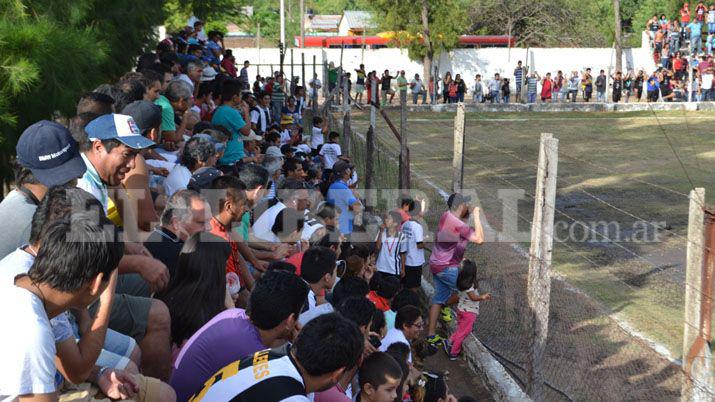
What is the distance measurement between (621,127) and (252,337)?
25.9m

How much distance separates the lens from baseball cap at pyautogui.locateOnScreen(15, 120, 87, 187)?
4.07 meters

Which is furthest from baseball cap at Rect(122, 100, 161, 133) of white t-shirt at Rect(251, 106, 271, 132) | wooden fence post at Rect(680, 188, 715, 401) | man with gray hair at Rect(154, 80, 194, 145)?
white t-shirt at Rect(251, 106, 271, 132)

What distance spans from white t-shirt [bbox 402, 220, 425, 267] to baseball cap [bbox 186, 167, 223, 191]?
12.2ft

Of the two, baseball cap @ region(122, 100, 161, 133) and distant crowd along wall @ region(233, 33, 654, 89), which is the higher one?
distant crowd along wall @ region(233, 33, 654, 89)

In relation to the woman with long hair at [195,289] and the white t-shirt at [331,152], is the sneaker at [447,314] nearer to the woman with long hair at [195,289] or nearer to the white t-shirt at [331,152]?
the white t-shirt at [331,152]

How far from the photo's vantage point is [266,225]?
24.0 ft

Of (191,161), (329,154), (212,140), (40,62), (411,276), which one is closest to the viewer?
(40,62)

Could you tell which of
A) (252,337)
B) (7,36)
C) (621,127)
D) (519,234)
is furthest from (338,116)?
(252,337)

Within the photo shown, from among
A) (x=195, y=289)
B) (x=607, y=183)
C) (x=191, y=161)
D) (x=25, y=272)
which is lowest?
(x=607, y=183)

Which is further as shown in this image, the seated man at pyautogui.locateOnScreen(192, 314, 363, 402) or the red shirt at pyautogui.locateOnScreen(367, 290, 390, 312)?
the red shirt at pyautogui.locateOnScreen(367, 290, 390, 312)

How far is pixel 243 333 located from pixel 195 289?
2.23ft

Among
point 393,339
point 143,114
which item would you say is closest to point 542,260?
point 393,339

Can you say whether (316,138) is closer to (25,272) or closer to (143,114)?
(143,114)

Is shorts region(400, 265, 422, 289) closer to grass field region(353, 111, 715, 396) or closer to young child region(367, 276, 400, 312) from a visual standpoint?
grass field region(353, 111, 715, 396)
